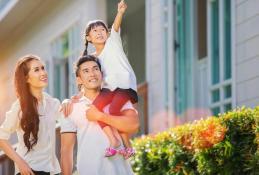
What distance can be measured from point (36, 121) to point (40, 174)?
1.27ft

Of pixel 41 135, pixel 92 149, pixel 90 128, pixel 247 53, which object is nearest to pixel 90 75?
pixel 90 128

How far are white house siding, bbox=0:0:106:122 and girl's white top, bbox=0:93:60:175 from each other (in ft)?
32.4

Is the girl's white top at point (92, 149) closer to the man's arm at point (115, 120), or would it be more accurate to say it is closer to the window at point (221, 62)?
the man's arm at point (115, 120)

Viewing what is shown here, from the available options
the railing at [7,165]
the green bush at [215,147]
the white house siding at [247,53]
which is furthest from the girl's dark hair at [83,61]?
the railing at [7,165]

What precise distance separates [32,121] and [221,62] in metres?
5.68

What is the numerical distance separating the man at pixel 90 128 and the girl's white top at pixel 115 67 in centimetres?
8

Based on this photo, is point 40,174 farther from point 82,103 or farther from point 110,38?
point 110,38

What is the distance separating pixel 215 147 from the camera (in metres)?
8.81

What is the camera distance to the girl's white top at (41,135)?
643cm

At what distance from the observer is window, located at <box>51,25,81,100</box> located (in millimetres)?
17766

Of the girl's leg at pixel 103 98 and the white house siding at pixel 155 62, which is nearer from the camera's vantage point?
the girl's leg at pixel 103 98

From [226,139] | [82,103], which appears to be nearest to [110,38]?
[82,103]

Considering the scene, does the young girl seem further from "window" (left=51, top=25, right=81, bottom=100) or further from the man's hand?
"window" (left=51, top=25, right=81, bottom=100)

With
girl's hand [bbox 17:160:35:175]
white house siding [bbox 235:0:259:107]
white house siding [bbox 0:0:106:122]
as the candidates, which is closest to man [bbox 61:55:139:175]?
girl's hand [bbox 17:160:35:175]
